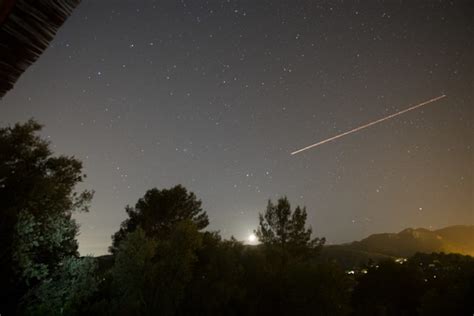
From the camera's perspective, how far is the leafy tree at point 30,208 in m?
16.5

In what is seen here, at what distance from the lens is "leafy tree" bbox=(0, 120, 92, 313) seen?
16.5m

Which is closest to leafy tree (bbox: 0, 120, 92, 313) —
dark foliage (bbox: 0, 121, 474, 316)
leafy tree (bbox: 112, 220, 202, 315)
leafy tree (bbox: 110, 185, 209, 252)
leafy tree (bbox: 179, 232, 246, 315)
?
dark foliage (bbox: 0, 121, 474, 316)

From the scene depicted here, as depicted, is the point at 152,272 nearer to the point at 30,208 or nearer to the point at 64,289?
the point at 64,289

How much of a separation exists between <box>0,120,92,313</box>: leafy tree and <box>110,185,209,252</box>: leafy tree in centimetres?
2187

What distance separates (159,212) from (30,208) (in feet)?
84.0

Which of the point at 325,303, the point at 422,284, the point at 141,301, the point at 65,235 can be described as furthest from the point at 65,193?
the point at 422,284

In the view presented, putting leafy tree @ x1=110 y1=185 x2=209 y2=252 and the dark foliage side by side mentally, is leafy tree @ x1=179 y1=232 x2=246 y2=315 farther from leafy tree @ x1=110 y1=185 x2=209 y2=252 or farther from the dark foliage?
leafy tree @ x1=110 y1=185 x2=209 y2=252

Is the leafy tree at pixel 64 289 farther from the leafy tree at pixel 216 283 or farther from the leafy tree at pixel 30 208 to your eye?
Result: the leafy tree at pixel 216 283

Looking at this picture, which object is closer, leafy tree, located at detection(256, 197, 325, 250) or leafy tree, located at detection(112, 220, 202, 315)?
leafy tree, located at detection(112, 220, 202, 315)

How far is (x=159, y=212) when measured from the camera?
42562 millimetres

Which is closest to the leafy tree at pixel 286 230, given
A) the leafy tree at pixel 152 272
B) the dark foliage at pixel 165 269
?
the dark foliage at pixel 165 269

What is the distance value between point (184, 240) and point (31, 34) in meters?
30.1

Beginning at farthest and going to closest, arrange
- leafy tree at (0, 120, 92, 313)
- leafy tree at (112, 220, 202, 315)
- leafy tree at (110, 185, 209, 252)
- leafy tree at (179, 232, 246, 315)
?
leafy tree at (110, 185, 209, 252) < leafy tree at (179, 232, 246, 315) < leafy tree at (112, 220, 202, 315) < leafy tree at (0, 120, 92, 313)

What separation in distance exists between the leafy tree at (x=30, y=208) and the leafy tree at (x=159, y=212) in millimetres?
21873
